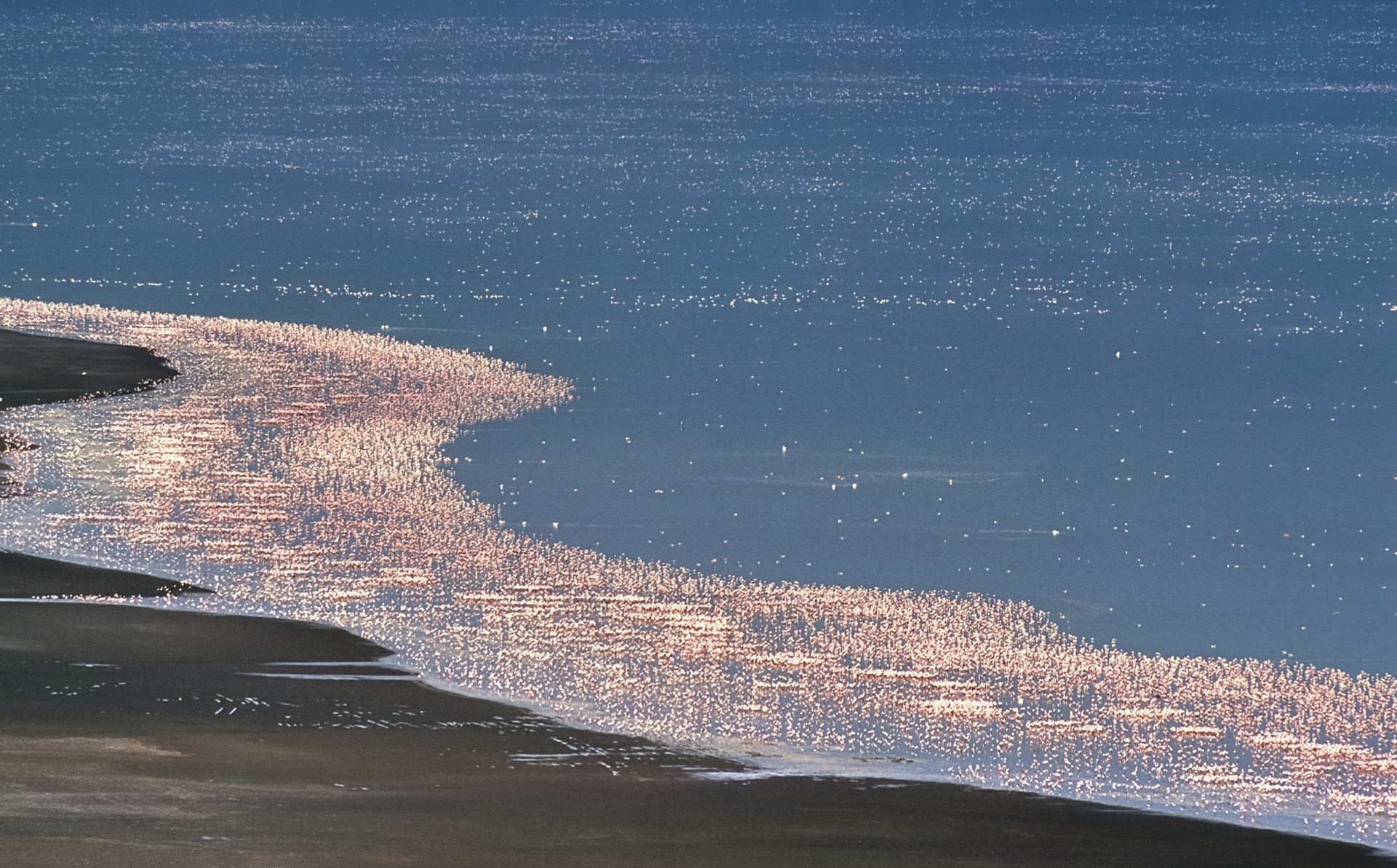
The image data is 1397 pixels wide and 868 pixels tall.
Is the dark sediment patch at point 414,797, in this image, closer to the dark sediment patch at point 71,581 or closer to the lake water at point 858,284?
the dark sediment patch at point 71,581

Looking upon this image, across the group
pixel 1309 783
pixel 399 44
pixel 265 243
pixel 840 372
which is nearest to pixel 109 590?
pixel 1309 783

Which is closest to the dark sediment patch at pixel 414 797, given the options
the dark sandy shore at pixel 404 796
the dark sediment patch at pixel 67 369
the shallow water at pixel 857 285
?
the dark sandy shore at pixel 404 796

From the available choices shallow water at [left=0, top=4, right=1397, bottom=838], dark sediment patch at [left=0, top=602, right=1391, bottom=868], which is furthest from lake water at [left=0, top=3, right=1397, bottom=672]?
dark sediment patch at [left=0, top=602, right=1391, bottom=868]

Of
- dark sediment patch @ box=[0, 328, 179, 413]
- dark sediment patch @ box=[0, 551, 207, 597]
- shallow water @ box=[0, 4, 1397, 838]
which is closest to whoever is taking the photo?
dark sediment patch @ box=[0, 551, 207, 597]

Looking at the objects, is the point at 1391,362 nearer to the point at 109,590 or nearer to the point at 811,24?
the point at 109,590

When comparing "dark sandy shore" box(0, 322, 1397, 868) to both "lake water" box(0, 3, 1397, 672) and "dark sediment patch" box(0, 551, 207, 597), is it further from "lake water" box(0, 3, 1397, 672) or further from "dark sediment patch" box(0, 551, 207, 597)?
"lake water" box(0, 3, 1397, 672)

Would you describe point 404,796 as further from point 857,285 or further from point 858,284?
point 858,284
